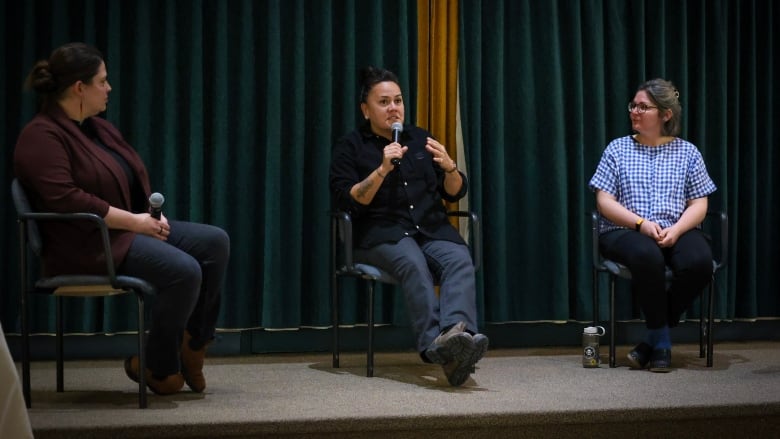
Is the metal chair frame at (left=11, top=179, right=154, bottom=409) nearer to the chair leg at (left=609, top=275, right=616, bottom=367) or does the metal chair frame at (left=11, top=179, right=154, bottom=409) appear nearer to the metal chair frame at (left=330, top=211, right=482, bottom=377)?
the metal chair frame at (left=330, top=211, right=482, bottom=377)

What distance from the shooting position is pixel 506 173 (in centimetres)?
441

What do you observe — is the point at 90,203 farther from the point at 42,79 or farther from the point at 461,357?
the point at 461,357

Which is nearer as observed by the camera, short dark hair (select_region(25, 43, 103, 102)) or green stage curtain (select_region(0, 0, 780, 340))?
short dark hair (select_region(25, 43, 103, 102))

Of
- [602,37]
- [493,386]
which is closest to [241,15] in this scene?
[602,37]

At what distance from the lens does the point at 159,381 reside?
121 inches

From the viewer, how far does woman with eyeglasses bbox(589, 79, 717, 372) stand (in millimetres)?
3631

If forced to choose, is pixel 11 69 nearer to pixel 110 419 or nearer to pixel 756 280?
pixel 110 419

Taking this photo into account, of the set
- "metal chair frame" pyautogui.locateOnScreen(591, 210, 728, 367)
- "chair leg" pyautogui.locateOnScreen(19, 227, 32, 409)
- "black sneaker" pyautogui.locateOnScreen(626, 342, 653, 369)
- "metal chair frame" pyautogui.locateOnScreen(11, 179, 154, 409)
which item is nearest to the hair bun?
"metal chair frame" pyautogui.locateOnScreen(11, 179, 154, 409)

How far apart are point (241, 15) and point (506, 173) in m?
1.42

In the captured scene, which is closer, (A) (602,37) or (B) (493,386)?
(B) (493,386)

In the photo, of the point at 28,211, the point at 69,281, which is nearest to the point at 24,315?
the point at 69,281

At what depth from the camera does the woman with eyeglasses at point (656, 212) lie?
3.63 metres

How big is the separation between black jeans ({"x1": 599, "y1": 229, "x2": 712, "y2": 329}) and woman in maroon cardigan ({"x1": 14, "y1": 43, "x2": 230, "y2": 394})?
5.46 ft

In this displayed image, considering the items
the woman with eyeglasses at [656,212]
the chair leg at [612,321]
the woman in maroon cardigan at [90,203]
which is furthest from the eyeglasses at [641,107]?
the woman in maroon cardigan at [90,203]
